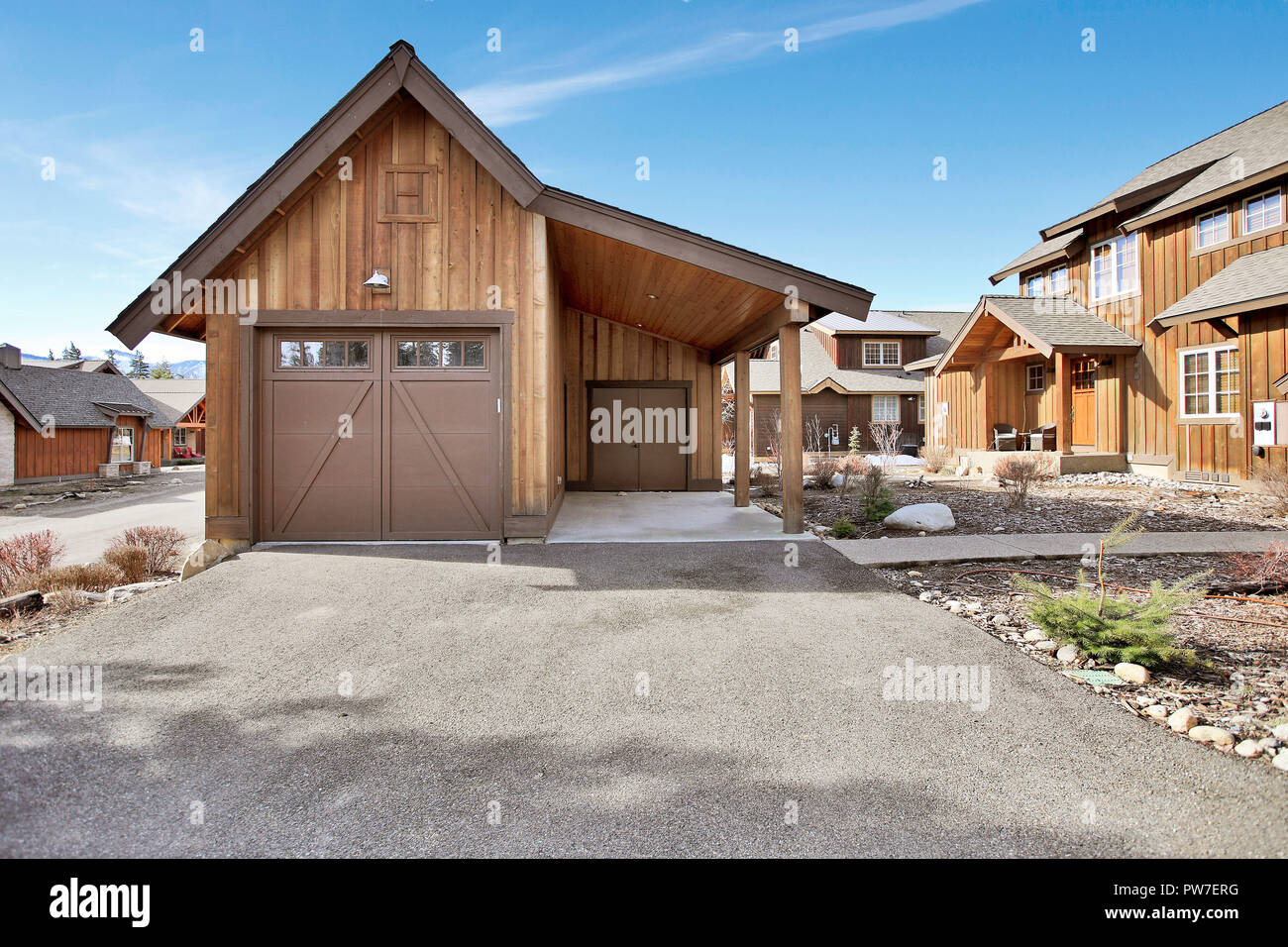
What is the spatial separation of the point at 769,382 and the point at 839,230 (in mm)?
7342

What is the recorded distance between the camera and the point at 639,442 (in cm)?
1416

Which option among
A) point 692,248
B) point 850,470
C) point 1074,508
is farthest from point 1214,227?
point 692,248

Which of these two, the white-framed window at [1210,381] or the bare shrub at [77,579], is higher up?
the white-framed window at [1210,381]

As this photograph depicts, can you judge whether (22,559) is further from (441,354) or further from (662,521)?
(662,521)

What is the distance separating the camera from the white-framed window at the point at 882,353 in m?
29.9

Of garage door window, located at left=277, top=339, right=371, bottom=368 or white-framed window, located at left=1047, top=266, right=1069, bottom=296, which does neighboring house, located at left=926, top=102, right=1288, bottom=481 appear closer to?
white-framed window, located at left=1047, top=266, right=1069, bottom=296

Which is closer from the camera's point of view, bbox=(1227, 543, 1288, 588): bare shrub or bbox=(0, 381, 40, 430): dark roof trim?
bbox=(1227, 543, 1288, 588): bare shrub

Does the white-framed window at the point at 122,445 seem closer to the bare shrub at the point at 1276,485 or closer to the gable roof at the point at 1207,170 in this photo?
the gable roof at the point at 1207,170

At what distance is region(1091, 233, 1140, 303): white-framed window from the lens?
1538 cm

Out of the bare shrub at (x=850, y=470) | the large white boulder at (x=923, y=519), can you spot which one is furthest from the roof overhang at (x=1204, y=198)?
the large white boulder at (x=923, y=519)

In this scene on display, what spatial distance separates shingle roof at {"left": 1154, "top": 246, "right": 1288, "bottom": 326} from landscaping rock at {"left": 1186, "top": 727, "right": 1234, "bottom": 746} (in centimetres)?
1159

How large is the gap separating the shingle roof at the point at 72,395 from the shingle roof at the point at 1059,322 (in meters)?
35.1

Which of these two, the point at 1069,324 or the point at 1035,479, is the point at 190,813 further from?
the point at 1069,324

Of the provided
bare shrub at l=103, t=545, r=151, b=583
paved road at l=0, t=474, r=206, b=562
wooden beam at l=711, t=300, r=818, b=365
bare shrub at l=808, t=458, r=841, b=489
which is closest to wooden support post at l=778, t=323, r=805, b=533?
wooden beam at l=711, t=300, r=818, b=365
